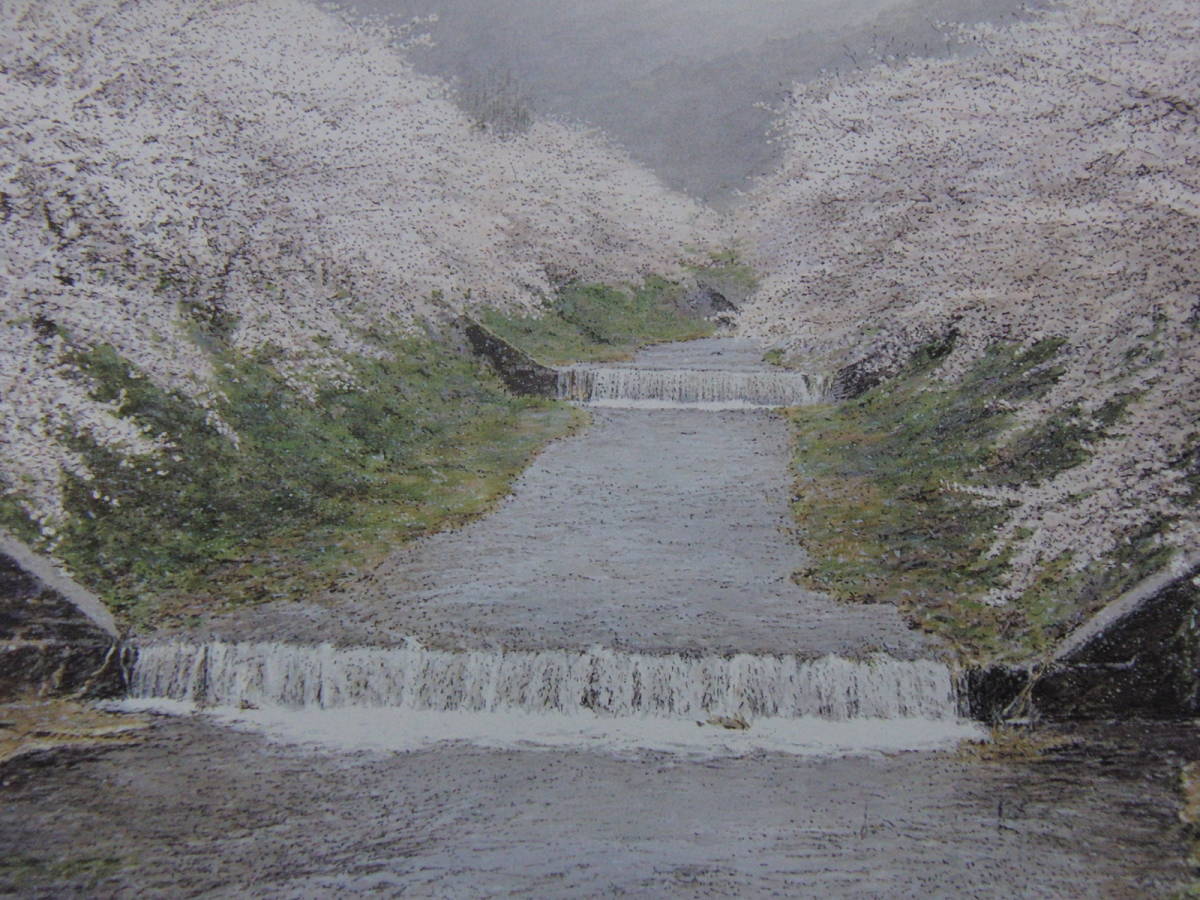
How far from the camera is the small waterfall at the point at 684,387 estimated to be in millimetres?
20531

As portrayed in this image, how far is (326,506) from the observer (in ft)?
41.4

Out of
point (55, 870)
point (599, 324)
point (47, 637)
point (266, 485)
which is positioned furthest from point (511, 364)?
point (55, 870)

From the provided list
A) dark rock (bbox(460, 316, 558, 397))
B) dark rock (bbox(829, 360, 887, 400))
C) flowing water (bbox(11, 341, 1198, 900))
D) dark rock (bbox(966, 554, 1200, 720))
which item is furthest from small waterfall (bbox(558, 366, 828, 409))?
dark rock (bbox(966, 554, 1200, 720))

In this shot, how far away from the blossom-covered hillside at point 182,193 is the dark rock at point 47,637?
3.68 feet

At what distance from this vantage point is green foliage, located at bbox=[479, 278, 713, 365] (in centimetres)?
2506

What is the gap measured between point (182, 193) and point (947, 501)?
30.6ft

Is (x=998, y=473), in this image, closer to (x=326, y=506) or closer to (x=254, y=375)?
(x=326, y=506)

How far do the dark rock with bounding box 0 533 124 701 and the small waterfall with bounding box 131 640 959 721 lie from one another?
331 millimetres

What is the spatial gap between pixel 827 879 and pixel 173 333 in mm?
8455

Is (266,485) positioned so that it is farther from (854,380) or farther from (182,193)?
(854,380)

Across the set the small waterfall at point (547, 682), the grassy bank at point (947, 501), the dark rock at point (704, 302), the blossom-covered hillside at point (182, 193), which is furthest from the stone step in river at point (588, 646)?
the dark rock at point (704, 302)

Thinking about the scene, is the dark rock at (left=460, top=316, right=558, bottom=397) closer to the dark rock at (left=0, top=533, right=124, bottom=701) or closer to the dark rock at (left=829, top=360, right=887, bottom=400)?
the dark rock at (left=829, top=360, right=887, bottom=400)

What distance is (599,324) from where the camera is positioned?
29422 mm

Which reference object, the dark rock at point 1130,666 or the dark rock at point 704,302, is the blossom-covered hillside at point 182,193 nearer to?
the dark rock at point 1130,666
